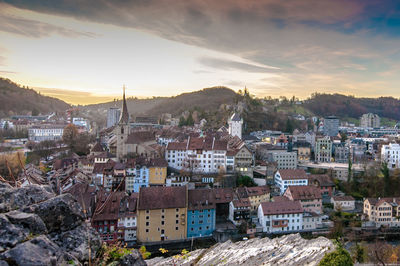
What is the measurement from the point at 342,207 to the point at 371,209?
2824 mm

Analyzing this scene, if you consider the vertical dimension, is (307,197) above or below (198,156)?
below

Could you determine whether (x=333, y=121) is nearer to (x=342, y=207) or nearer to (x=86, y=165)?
(x=342, y=207)

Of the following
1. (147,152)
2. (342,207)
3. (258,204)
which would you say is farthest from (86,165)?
(342,207)

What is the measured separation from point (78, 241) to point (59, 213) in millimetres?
490

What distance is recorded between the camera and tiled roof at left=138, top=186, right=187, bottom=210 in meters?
25.1

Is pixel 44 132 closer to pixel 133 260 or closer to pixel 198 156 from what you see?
pixel 198 156

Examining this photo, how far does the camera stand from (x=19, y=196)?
4.32 metres

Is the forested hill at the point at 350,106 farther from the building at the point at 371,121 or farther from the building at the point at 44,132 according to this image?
the building at the point at 44,132

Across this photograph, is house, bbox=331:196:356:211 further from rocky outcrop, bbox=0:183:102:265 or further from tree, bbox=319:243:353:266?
rocky outcrop, bbox=0:183:102:265

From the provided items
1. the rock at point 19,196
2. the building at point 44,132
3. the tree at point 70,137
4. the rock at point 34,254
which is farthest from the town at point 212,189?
the rock at point 34,254

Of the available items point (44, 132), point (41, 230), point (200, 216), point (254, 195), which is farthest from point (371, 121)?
point (41, 230)

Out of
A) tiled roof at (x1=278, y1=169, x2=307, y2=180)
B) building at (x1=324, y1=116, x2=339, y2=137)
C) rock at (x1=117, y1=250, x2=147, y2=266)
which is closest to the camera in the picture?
rock at (x1=117, y1=250, x2=147, y2=266)

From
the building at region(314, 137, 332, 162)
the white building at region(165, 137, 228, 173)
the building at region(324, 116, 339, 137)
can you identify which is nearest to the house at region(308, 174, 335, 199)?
the white building at region(165, 137, 228, 173)

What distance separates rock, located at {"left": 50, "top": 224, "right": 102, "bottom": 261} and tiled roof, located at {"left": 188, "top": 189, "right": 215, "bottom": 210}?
74.4ft
